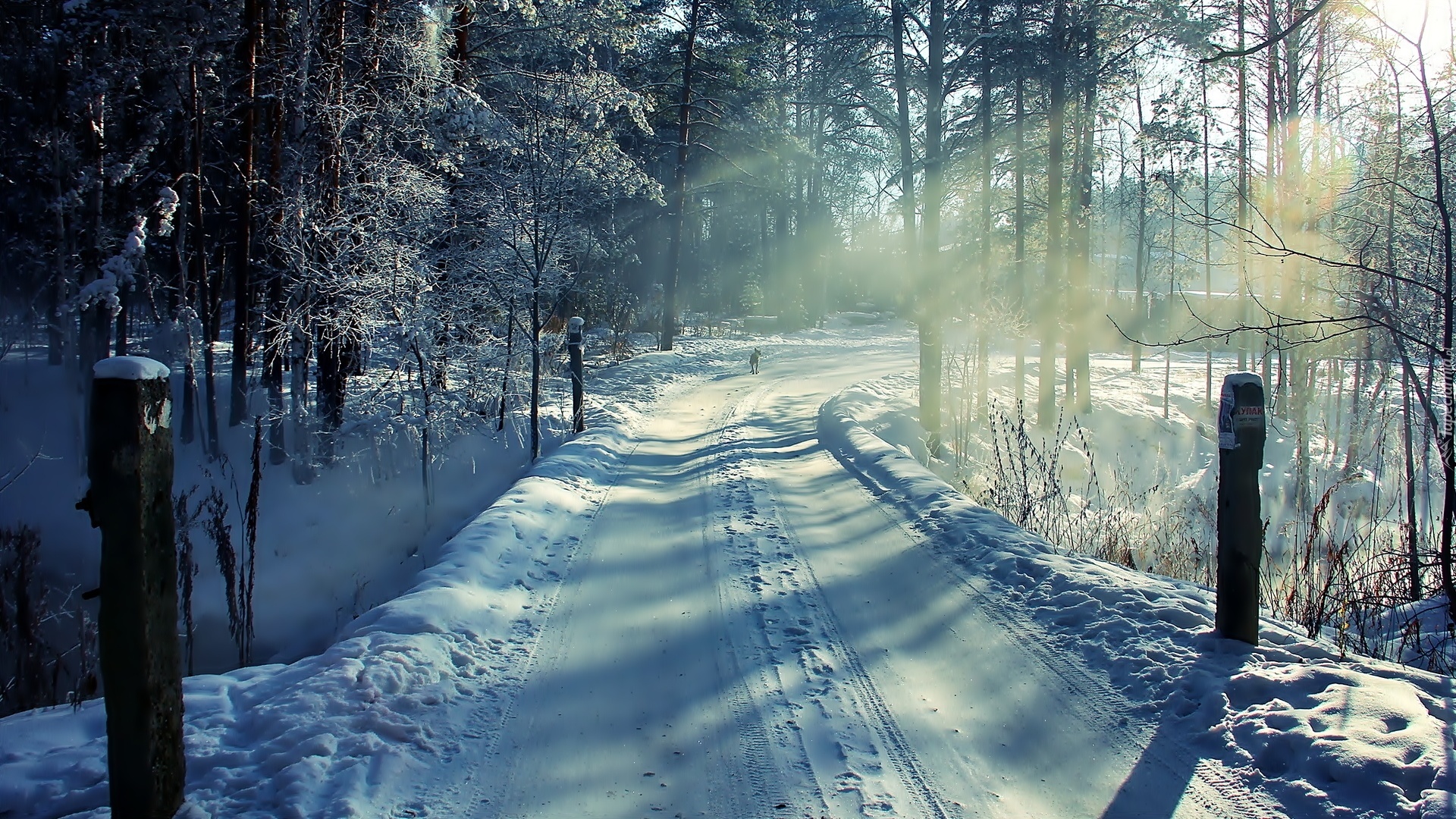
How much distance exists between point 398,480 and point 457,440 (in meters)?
1.13

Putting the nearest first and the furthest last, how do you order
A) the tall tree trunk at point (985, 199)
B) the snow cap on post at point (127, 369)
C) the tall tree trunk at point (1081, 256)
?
the snow cap on post at point (127, 369) → the tall tree trunk at point (985, 199) → the tall tree trunk at point (1081, 256)

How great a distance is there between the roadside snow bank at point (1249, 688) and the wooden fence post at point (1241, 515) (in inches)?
6.2

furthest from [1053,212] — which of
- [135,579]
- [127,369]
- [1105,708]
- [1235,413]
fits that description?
[135,579]

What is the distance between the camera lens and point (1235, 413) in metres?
4.16

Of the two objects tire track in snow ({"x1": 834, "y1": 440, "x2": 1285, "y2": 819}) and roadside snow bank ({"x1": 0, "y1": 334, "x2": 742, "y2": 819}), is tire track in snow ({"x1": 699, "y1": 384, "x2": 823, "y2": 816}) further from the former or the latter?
tire track in snow ({"x1": 834, "y1": 440, "x2": 1285, "y2": 819})

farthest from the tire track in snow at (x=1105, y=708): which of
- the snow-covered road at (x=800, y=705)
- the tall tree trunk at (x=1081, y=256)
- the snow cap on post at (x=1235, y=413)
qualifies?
the tall tree trunk at (x=1081, y=256)

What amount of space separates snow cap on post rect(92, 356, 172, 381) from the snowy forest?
3.59 metres

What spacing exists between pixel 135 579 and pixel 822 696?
2973 millimetres

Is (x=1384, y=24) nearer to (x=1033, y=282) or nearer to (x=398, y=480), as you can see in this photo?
(x=398, y=480)

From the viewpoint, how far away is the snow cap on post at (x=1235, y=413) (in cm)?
415

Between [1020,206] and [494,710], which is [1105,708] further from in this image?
[1020,206]

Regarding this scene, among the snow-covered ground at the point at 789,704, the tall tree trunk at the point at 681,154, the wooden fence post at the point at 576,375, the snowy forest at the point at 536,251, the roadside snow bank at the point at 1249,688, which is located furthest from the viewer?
the tall tree trunk at the point at 681,154

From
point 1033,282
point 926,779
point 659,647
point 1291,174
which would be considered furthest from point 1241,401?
point 1033,282

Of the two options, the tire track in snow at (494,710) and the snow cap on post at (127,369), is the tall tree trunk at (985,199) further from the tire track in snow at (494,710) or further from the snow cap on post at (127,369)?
the snow cap on post at (127,369)
